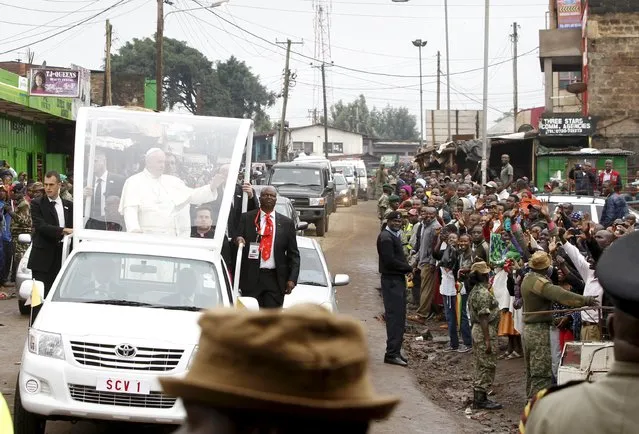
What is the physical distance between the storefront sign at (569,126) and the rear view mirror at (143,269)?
2513 centimetres

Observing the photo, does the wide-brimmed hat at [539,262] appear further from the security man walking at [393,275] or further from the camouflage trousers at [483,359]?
the security man walking at [393,275]

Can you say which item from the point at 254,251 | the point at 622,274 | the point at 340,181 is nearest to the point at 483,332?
the point at 254,251

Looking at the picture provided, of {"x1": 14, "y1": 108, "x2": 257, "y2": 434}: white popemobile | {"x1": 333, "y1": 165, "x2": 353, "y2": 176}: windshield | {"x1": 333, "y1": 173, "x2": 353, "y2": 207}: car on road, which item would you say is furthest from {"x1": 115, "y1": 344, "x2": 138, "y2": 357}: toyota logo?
{"x1": 333, "y1": 165, "x2": 353, "y2": 176}: windshield

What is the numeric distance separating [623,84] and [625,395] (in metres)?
34.9

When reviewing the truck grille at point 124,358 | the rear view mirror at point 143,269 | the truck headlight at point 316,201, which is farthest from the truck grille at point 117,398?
the truck headlight at point 316,201

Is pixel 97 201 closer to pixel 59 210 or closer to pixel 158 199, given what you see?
pixel 158 199

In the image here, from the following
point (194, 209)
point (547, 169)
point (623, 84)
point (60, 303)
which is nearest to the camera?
point (60, 303)

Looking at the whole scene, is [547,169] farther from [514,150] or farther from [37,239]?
[37,239]

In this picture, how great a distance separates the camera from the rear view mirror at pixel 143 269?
32.6ft

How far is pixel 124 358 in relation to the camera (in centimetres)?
873

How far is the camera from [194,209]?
1094 centimetres

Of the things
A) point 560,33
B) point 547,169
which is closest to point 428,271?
point 547,169

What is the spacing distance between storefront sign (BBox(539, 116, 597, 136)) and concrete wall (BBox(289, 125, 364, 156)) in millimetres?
71806

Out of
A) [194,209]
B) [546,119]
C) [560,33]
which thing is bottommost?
[194,209]
